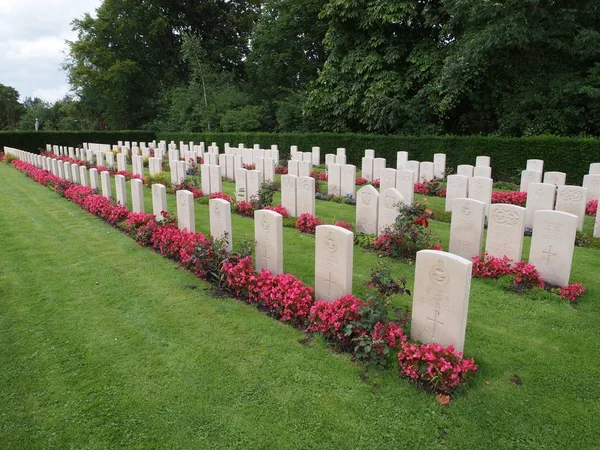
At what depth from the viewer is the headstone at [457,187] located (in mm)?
9831

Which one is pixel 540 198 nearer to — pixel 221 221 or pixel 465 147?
pixel 221 221

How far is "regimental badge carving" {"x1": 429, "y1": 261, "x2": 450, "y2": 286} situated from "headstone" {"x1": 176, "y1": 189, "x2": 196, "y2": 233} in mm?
4547

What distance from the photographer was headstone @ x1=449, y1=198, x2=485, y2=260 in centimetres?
655

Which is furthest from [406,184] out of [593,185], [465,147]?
[465,147]

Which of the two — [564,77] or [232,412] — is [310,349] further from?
[564,77]

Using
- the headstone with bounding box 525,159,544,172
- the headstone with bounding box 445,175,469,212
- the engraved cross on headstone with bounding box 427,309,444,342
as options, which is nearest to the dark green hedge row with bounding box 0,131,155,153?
the headstone with bounding box 525,159,544,172

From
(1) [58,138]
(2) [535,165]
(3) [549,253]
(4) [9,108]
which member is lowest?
(3) [549,253]

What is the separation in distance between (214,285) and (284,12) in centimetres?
2999

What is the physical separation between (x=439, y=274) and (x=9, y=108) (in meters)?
88.6

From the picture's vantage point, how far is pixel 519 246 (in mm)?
→ 6211

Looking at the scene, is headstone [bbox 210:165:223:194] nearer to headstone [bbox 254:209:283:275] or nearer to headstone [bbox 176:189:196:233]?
headstone [bbox 176:189:196:233]

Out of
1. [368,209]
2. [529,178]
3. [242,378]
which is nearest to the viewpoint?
[242,378]

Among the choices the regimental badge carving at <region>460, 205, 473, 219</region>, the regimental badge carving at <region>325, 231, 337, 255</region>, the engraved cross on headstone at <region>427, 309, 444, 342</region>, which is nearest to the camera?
the engraved cross on headstone at <region>427, 309, 444, 342</region>

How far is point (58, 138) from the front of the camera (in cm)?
3050
